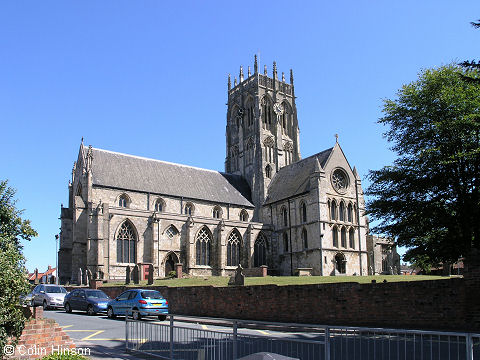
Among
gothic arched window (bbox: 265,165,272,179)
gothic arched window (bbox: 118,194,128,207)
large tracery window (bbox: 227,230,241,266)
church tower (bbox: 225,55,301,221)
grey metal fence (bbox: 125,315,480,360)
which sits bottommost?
grey metal fence (bbox: 125,315,480,360)

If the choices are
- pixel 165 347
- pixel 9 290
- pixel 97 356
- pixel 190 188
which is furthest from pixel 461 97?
pixel 190 188

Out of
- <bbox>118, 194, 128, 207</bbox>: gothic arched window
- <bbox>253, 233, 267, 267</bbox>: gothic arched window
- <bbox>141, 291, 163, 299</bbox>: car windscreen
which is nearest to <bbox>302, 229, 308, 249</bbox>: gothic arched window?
<bbox>253, 233, 267, 267</bbox>: gothic arched window

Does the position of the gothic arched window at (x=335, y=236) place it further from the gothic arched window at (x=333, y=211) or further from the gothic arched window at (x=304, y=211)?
the gothic arched window at (x=304, y=211)

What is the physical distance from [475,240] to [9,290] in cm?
1673

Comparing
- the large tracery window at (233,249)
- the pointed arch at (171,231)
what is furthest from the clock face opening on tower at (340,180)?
the pointed arch at (171,231)

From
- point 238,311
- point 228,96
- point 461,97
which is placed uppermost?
point 228,96

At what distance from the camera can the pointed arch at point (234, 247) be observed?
5012cm

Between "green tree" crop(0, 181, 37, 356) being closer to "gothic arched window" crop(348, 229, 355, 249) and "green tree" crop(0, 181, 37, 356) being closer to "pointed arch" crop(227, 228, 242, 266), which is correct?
"pointed arch" crop(227, 228, 242, 266)

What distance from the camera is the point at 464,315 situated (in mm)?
14688

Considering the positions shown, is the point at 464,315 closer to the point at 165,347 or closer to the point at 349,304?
the point at 349,304

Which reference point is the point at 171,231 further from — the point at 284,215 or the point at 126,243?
the point at 284,215

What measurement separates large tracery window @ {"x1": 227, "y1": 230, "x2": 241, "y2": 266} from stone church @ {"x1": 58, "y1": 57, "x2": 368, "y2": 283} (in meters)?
0.11

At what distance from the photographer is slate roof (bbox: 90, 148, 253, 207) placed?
48.2m

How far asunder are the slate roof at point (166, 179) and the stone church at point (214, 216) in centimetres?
13
